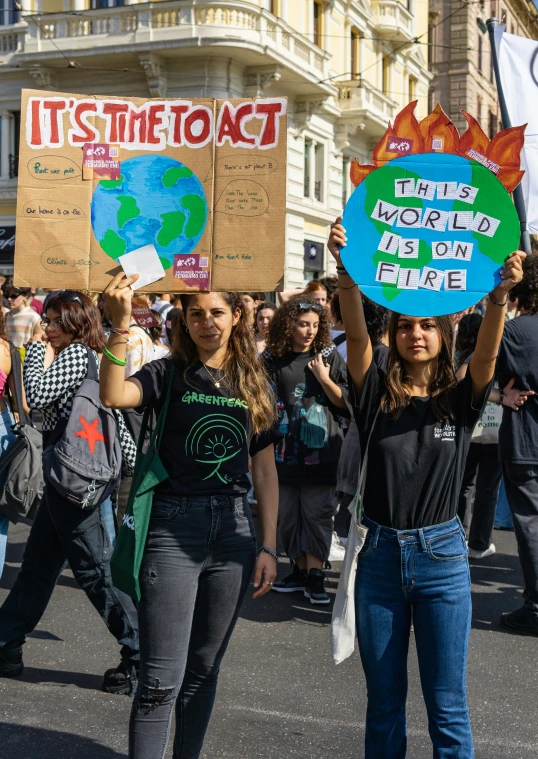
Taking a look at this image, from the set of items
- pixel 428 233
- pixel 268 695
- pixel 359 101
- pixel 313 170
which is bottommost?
pixel 268 695

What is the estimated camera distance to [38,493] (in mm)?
4863

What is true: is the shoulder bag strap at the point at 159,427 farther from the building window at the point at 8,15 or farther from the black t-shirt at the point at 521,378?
the building window at the point at 8,15

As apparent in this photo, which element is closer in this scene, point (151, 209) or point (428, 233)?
point (428, 233)

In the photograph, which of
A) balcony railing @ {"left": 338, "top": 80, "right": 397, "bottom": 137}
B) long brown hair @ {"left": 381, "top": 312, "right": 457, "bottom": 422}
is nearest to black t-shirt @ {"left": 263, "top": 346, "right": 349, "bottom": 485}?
long brown hair @ {"left": 381, "top": 312, "right": 457, "bottom": 422}

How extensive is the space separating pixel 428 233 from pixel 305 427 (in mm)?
2934

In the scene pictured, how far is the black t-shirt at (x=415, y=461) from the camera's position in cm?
302

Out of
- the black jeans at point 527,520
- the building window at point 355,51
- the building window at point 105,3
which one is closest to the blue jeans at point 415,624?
the black jeans at point 527,520

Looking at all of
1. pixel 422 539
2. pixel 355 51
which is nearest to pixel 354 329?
pixel 422 539

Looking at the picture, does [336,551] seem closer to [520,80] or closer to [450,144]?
[520,80]

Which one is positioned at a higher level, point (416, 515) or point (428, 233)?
point (428, 233)

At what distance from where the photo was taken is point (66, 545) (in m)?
4.37

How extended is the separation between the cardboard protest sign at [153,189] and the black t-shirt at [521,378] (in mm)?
2341

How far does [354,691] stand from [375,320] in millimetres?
2500

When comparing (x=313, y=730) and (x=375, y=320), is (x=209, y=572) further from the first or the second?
(x=375, y=320)
